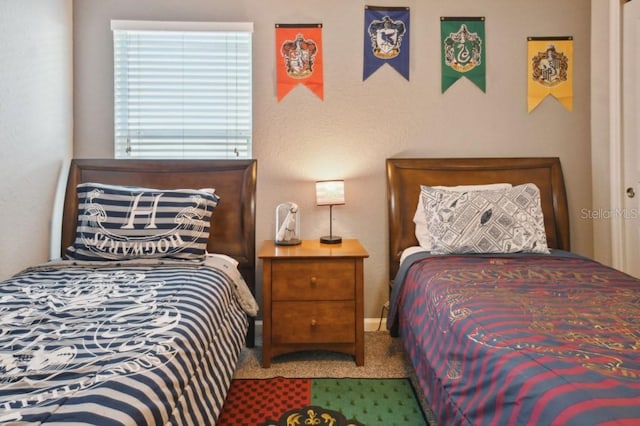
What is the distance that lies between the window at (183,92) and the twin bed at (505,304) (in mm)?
1117

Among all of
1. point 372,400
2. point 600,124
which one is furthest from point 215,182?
point 600,124

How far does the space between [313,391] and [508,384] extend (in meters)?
1.10

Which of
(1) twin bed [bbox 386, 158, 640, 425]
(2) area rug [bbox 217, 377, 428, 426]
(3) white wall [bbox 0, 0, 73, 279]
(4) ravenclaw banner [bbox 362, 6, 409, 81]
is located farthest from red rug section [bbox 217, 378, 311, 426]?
(4) ravenclaw banner [bbox 362, 6, 409, 81]

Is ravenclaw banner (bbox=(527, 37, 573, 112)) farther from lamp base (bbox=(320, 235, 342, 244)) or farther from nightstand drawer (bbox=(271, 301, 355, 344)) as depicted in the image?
nightstand drawer (bbox=(271, 301, 355, 344))

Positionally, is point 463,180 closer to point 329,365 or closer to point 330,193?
point 330,193

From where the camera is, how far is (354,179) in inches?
97.2

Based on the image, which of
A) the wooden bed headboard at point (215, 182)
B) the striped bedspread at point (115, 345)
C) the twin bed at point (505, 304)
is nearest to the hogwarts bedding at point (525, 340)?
the twin bed at point (505, 304)

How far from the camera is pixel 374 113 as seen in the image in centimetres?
245

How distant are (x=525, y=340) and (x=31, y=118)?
245 cm

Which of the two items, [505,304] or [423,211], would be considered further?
[423,211]

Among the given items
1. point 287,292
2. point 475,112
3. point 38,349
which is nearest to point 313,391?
point 287,292

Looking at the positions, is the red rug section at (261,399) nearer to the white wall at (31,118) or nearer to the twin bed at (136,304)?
the twin bed at (136,304)

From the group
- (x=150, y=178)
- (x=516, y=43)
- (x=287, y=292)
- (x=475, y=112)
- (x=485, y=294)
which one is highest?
(x=516, y=43)

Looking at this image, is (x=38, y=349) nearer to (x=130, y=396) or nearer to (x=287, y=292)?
(x=130, y=396)
